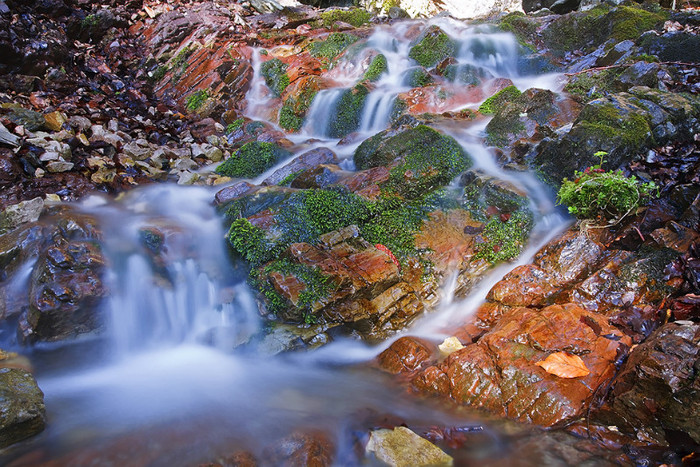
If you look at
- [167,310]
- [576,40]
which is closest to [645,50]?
[576,40]

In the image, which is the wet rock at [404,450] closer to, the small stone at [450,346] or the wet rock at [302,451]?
the wet rock at [302,451]

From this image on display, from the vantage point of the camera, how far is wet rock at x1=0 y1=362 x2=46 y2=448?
10.8 ft

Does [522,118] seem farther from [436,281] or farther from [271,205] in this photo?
[271,205]

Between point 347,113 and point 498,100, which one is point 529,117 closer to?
point 498,100

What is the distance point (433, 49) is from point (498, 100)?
4.59 meters

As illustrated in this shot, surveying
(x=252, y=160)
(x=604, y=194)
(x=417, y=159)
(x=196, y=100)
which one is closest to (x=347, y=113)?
(x=252, y=160)

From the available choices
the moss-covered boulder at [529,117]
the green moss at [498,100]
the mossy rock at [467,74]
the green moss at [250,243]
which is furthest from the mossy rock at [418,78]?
the green moss at [250,243]

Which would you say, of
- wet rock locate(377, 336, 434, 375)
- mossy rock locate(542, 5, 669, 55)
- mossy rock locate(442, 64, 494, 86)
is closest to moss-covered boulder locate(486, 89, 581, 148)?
mossy rock locate(442, 64, 494, 86)

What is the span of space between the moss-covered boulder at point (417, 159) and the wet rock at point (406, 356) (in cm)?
256

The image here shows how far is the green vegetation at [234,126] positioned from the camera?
11311 mm

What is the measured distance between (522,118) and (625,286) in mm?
4642

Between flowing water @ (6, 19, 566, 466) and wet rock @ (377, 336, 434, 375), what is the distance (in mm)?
205

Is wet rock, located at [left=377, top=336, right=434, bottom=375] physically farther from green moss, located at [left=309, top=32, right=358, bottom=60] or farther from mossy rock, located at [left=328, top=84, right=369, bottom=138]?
green moss, located at [left=309, top=32, right=358, bottom=60]

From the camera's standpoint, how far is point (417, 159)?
6.79m
